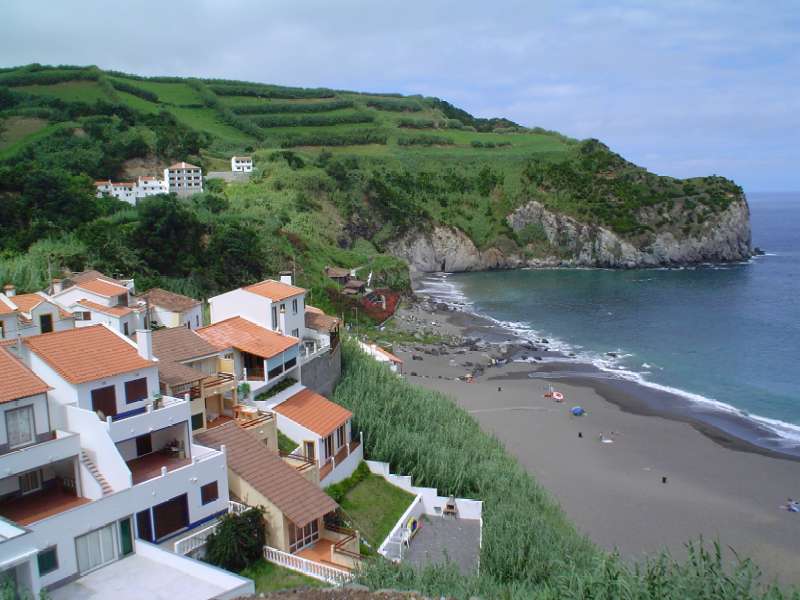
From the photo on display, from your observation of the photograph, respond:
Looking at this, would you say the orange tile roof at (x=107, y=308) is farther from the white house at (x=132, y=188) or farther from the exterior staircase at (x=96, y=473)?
the white house at (x=132, y=188)

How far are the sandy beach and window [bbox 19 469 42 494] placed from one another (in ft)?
61.5

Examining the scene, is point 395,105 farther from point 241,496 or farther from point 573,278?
point 241,496

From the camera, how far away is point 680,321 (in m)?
66.0

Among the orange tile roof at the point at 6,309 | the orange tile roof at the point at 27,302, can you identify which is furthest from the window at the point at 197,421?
the orange tile roof at the point at 27,302

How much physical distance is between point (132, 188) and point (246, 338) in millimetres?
53528

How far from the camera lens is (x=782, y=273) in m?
94.6

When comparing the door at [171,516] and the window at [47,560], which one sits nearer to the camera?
the window at [47,560]

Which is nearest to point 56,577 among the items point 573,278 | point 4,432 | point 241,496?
point 4,432

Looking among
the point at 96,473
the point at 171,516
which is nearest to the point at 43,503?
the point at 96,473

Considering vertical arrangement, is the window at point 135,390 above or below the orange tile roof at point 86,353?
below

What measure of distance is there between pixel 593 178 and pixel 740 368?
74.4 metres

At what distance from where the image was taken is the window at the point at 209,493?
17.1 meters

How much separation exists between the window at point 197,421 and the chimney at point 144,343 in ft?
11.1

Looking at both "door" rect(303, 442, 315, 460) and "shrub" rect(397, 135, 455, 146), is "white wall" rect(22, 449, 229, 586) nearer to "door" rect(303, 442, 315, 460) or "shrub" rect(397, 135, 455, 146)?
"door" rect(303, 442, 315, 460)
